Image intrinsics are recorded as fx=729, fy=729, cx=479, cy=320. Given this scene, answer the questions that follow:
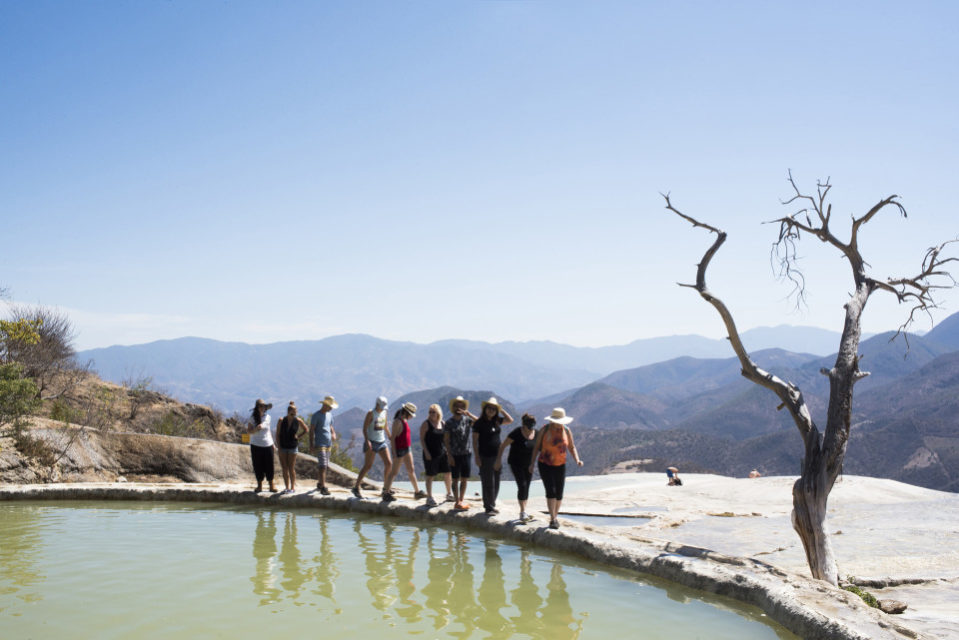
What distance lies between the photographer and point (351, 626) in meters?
5.64

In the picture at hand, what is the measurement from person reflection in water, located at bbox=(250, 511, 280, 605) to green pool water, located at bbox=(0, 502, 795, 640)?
0.03m

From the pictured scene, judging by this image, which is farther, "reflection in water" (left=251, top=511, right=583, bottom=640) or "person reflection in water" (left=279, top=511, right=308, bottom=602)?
"person reflection in water" (left=279, top=511, right=308, bottom=602)

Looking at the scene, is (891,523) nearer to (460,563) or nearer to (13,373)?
(460,563)

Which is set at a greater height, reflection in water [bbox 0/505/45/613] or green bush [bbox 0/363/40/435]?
green bush [bbox 0/363/40/435]

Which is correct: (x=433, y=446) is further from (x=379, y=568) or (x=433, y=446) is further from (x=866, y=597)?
(x=866, y=597)

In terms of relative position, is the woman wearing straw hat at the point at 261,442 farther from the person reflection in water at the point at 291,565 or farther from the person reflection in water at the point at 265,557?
the person reflection in water at the point at 291,565

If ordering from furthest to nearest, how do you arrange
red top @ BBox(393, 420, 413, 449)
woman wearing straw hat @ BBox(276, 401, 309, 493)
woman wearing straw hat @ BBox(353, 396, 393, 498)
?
woman wearing straw hat @ BBox(276, 401, 309, 493) → woman wearing straw hat @ BBox(353, 396, 393, 498) → red top @ BBox(393, 420, 413, 449)

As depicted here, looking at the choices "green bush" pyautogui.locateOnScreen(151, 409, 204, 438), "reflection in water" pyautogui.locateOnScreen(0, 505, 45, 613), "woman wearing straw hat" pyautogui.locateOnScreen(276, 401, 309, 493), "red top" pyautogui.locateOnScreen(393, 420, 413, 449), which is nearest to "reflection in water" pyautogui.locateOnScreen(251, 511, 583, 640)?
"red top" pyautogui.locateOnScreen(393, 420, 413, 449)

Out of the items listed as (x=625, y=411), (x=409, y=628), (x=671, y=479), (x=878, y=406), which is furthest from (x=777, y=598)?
(x=625, y=411)

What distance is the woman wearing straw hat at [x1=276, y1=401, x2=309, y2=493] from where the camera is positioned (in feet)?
39.8

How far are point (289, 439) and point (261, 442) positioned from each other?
495 mm

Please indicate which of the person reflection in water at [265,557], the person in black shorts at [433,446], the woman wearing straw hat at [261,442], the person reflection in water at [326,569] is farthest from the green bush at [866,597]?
the woman wearing straw hat at [261,442]

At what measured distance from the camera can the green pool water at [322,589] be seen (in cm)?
564

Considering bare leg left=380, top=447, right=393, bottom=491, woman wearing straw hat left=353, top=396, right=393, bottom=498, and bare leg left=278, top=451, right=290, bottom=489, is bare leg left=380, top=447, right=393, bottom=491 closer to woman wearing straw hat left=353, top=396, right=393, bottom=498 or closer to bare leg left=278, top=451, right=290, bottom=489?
woman wearing straw hat left=353, top=396, right=393, bottom=498
